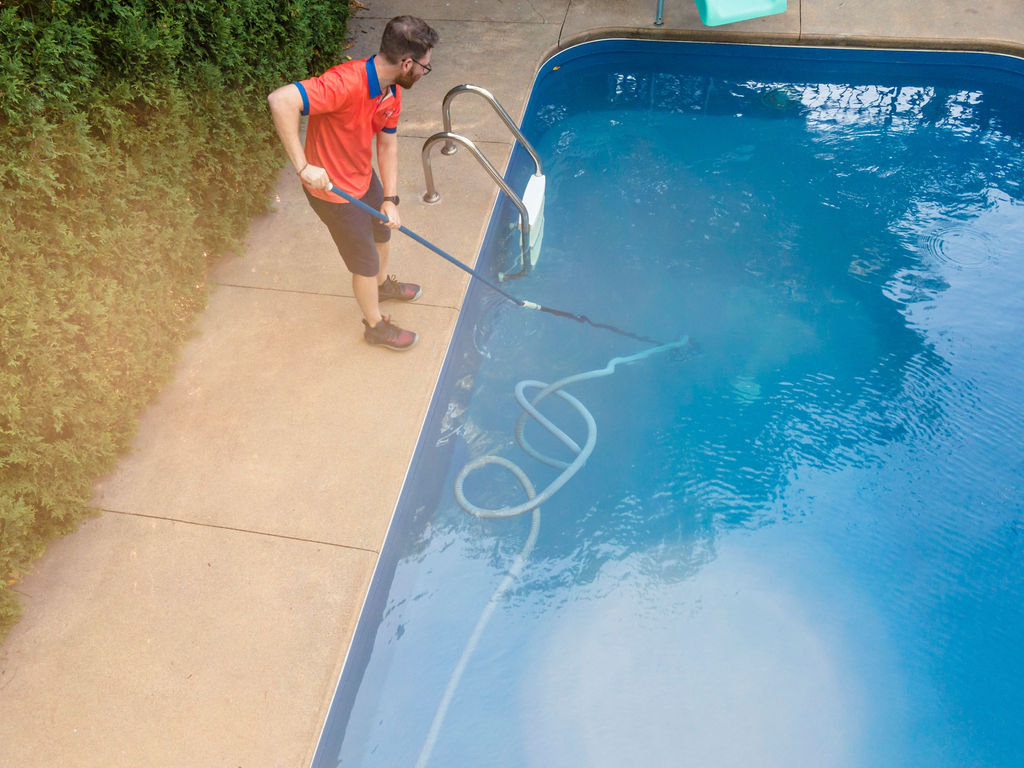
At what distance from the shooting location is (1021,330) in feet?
12.7

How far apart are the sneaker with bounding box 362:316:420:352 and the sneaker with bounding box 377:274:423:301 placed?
26 cm

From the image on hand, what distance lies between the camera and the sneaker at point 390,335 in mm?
3584

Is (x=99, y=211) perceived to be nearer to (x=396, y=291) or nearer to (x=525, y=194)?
(x=396, y=291)

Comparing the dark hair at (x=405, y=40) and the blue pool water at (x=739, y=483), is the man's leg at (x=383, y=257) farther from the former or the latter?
the dark hair at (x=405, y=40)

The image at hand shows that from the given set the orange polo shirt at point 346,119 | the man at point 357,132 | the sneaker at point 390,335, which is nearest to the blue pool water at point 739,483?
the sneaker at point 390,335

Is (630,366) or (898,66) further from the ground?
(898,66)

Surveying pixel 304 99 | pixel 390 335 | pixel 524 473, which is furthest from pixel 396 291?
pixel 304 99

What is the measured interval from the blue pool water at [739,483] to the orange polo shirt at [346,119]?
1.13 m

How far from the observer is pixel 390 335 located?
3592 mm

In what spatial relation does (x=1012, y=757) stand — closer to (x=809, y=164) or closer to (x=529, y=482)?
(x=529, y=482)

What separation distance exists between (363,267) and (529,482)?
1.28 metres

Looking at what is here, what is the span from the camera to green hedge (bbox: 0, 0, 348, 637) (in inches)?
109

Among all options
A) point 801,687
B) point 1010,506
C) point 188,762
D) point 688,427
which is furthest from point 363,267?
point 1010,506

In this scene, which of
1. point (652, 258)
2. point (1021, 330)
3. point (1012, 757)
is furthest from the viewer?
point (652, 258)
